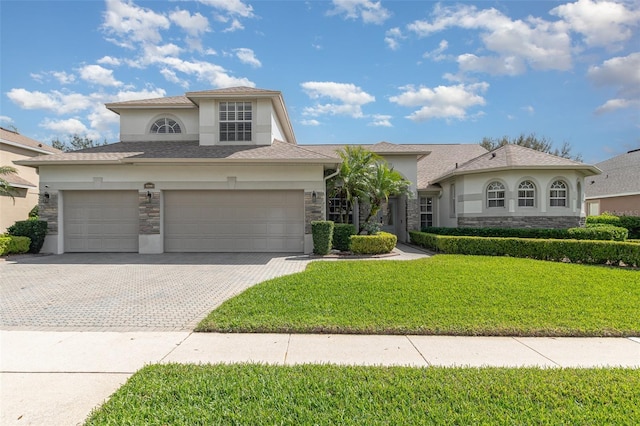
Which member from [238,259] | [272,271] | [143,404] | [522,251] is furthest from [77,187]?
[522,251]

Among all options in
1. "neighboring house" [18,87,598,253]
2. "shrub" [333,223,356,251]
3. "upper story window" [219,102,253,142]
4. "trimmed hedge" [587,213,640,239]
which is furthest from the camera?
"trimmed hedge" [587,213,640,239]

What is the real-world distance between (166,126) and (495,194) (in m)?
15.6

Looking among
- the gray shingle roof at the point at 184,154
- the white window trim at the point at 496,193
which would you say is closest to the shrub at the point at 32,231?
the gray shingle roof at the point at 184,154

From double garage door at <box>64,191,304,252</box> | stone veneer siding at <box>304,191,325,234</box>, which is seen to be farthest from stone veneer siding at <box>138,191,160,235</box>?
stone veneer siding at <box>304,191,325,234</box>

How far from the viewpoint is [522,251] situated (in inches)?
480

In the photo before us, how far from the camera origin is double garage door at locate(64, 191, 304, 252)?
13453 mm

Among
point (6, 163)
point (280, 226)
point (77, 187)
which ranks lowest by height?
point (280, 226)

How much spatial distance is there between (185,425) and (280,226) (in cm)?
1089

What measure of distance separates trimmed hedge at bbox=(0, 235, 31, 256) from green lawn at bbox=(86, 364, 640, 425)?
1245cm

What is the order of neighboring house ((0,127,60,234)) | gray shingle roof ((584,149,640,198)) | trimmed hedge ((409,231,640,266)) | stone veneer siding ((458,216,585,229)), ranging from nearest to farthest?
trimmed hedge ((409,231,640,266)) → stone veneer siding ((458,216,585,229)) → neighboring house ((0,127,60,234)) → gray shingle roof ((584,149,640,198))

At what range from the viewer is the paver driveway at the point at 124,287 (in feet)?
18.0

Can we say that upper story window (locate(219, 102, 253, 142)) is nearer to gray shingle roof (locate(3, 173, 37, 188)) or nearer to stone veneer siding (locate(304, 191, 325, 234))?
stone veneer siding (locate(304, 191, 325, 234))

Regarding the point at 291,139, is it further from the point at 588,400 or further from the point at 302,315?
the point at 588,400

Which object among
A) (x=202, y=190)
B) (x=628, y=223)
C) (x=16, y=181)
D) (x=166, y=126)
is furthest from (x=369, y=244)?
(x=16, y=181)
